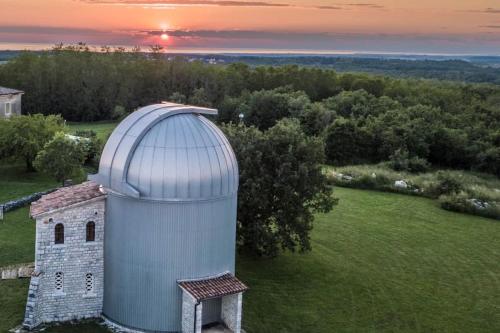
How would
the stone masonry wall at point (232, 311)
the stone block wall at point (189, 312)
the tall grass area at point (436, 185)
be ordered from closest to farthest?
the stone block wall at point (189, 312) < the stone masonry wall at point (232, 311) < the tall grass area at point (436, 185)

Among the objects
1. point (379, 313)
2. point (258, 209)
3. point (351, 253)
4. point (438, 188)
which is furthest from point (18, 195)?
point (438, 188)

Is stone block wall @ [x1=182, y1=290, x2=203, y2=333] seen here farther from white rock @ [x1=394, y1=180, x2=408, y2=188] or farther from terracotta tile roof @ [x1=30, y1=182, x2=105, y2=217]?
white rock @ [x1=394, y1=180, x2=408, y2=188]

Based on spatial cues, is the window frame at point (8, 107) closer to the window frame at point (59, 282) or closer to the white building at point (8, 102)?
the white building at point (8, 102)

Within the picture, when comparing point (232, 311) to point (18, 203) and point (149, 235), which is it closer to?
point (149, 235)

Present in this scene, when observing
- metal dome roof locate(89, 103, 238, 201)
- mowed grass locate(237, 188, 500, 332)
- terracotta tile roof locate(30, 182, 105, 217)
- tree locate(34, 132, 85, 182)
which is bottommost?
mowed grass locate(237, 188, 500, 332)

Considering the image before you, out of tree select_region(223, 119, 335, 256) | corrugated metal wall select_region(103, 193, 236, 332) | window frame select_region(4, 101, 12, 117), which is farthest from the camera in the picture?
window frame select_region(4, 101, 12, 117)

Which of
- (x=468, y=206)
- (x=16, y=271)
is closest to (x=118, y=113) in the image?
(x=468, y=206)

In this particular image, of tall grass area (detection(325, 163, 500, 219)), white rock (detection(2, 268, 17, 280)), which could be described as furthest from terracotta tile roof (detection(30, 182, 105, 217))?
tall grass area (detection(325, 163, 500, 219))

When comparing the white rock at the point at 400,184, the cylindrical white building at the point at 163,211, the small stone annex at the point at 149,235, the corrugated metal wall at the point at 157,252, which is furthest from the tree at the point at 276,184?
the white rock at the point at 400,184
